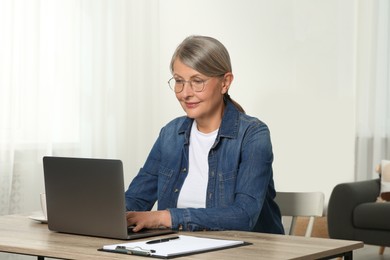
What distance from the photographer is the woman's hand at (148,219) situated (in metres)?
2.26

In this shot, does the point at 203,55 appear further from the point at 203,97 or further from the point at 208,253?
the point at 208,253

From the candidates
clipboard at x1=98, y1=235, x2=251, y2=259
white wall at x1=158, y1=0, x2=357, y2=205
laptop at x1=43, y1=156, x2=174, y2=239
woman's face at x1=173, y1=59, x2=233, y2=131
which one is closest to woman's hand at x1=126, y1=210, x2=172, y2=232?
laptop at x1=43, y1=156, x2=174, y2=239

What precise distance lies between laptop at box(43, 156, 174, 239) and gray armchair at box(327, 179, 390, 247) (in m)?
3.76

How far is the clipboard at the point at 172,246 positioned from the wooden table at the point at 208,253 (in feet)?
0.08

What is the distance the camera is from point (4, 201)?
194 inches

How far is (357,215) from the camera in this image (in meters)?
5.92

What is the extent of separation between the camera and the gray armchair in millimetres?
5773

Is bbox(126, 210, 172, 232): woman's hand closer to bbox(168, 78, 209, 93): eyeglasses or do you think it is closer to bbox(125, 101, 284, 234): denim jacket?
bbox(125, 101, 284, 234): denim jacket

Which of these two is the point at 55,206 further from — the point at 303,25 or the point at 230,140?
the point at 303,25

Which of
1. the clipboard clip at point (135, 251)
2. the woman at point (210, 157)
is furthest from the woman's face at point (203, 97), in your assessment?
the clipboard clip at point (135, 251)

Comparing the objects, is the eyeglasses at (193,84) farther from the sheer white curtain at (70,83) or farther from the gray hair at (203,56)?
the sheer white curtain at (70,83)

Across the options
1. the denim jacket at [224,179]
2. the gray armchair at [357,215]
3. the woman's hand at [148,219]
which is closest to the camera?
the woman's hand at [148,219]

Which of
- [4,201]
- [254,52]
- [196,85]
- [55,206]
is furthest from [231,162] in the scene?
[254,52]

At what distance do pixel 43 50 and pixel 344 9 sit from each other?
2665 millimetres
